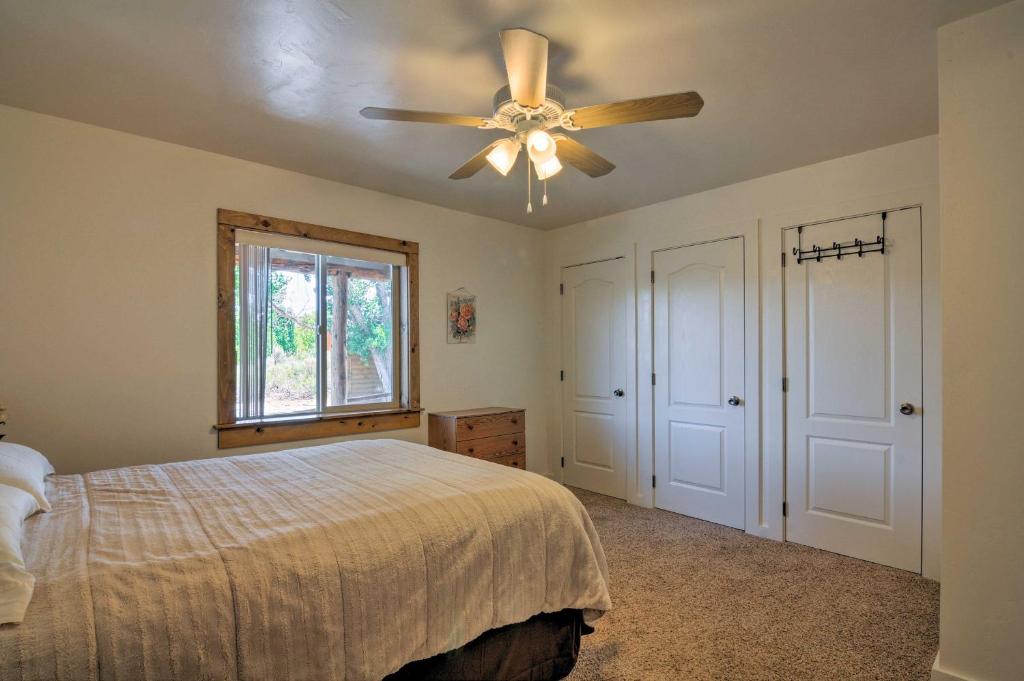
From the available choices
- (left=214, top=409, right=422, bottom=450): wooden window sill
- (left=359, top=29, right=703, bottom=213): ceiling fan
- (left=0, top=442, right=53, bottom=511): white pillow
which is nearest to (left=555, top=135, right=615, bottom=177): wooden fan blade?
(left=359, top=29, right=703, bottom=213): ceiling fan

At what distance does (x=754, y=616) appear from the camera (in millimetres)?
2430

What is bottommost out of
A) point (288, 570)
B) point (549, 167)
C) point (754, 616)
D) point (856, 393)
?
point (754, 616)

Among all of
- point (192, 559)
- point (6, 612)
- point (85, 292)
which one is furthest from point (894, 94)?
point (85, 292)

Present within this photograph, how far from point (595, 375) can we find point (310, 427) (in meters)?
2.38

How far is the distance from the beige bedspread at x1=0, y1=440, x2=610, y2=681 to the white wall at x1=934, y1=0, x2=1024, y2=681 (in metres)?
1.29

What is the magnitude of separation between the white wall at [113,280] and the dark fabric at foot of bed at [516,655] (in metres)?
2.18

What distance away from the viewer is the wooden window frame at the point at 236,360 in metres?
3.10

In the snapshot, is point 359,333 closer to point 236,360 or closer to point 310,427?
point 310,427

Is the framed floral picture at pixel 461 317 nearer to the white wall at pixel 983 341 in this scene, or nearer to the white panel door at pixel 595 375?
the white panel door at pixel 595 375

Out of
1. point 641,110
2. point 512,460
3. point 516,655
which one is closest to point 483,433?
point 512,460

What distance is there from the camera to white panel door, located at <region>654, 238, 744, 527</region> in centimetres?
368

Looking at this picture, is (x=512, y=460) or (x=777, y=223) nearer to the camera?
(x=777, y=223)

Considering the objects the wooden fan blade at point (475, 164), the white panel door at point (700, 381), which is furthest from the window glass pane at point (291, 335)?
the white panel door at point (700, 381)

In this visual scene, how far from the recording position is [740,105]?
248 cm
